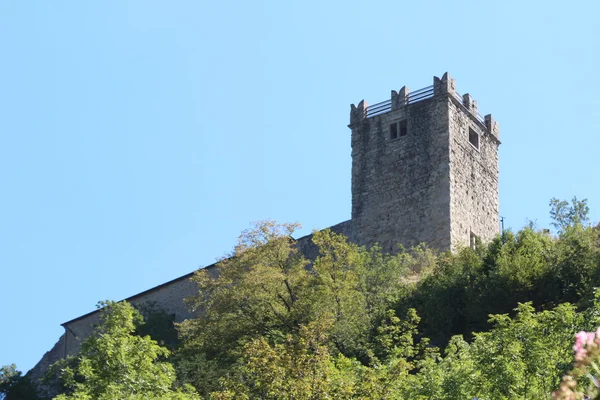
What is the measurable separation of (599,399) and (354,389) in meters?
15.2

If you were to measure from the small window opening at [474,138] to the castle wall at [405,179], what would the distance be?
2698mm

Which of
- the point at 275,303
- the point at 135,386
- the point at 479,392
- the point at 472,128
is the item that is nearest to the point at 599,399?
the point at 479,392

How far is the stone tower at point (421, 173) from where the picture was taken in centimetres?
4194

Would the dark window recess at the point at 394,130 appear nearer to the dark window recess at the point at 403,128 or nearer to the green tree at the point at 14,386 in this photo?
the dark window recess at the point at 403,128

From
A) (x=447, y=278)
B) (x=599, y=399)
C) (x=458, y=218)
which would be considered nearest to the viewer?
(x=599, y=399)

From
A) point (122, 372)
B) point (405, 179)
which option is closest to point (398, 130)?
point (405, 179)

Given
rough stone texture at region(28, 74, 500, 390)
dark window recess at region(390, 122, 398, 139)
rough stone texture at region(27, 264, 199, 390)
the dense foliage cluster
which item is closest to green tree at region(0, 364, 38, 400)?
rough stone texture at region(27, 264, 199, 390)

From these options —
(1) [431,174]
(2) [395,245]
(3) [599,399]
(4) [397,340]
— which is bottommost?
(3) [599,399]

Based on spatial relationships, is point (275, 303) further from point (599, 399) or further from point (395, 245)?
point (599, 399)

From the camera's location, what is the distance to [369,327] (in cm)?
3222

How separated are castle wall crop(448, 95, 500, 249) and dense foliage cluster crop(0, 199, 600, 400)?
2.59 m

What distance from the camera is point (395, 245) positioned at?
139ft

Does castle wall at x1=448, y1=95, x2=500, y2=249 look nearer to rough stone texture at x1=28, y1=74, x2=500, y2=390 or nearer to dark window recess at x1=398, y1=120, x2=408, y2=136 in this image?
rough stone texture at x1=28, y1=74, x2=500, y2=390

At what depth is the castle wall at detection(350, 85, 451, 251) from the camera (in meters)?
41.9
